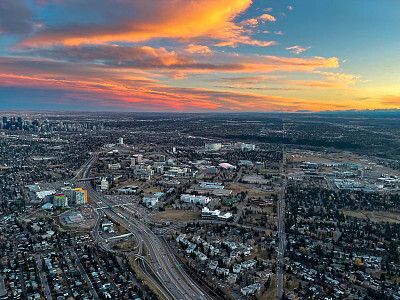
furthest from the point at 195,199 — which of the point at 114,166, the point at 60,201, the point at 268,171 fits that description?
the point at 114,166

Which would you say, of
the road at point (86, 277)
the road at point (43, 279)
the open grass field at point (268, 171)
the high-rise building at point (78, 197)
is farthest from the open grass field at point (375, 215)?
the high-rise building at point (78, 197)

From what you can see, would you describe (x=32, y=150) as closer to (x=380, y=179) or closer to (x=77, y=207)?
(x=77, y=207)

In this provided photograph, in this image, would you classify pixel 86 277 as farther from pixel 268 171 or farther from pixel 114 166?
pixel 268 171

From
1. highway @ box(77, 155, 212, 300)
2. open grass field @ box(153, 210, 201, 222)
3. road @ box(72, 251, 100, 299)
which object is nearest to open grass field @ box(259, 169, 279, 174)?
open grass field @ box(153, 210, 201, 222)

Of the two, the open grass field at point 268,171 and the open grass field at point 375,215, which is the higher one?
the open grass field at point 268,171

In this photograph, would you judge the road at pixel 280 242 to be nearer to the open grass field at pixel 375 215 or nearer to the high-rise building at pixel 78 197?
the open grass field at pixel 375 215

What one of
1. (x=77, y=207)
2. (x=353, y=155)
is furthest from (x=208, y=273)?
(x=353, y=155)
